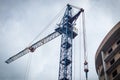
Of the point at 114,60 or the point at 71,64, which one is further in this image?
the point at 71,64

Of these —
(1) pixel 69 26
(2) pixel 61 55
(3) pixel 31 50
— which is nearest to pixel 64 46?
(2) pixel 61 55

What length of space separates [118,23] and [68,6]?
32.7 metres

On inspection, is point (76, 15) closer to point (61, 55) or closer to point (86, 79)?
point (61, 55)

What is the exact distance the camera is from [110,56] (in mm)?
45938

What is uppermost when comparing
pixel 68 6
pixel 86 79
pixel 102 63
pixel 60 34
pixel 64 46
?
pixel 68 6

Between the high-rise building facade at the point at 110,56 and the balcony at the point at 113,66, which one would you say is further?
the high-rise building facade at the point at 110,56

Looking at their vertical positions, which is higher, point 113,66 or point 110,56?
point 110,56

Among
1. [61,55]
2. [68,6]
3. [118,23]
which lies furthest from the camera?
[68,6]

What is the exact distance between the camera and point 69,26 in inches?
2749

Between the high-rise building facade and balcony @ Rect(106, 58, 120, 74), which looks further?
the high-rise building facade

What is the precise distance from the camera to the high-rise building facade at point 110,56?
43.8 metres

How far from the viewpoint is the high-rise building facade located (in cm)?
4381

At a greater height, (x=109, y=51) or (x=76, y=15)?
(x=76, y=15)

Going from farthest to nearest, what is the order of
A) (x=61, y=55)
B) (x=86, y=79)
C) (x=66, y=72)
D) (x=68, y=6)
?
(x=68, y=6) < (x=61, y=55) < (x=66, y=72) < (x=86, y=79)
